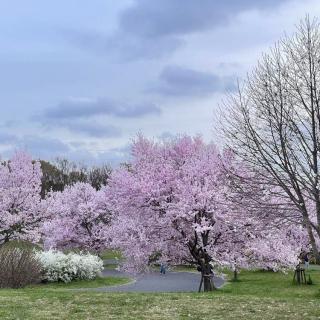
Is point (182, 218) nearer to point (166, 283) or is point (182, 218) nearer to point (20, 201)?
point (166, 283)

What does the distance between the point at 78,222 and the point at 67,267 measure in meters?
10.1

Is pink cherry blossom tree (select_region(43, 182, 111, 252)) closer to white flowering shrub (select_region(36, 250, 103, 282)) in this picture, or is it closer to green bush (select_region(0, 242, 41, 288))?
white flowering shrub (select_region(36, 250, 103, 282))

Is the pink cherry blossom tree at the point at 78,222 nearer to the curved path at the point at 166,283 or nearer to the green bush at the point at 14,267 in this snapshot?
the curved path at the point at 166,283

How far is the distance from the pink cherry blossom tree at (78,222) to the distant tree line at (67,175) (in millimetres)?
31009

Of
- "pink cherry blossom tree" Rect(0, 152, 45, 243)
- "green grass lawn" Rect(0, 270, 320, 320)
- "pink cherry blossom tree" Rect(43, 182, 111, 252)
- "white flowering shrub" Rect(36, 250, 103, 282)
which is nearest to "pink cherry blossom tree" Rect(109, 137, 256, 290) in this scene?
"green grass lawn" Rect(0, 270, 320, 320)

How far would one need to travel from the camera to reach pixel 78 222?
121 ft

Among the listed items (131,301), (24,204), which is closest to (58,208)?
(24,204)

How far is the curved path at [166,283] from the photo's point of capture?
22.5m

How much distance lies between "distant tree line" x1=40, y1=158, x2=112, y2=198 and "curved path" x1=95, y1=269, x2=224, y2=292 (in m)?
39.2

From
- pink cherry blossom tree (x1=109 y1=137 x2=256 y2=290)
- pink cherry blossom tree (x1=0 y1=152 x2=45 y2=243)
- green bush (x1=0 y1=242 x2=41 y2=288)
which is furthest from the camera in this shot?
pink cherry blossom tree (x1=0 y1=152 x2=45 y2=243)

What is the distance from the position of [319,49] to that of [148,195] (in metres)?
10.5

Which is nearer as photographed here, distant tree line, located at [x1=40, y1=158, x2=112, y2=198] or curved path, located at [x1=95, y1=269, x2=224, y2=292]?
curved path, located at [x1=95, y1=269, x2=224, y2=292]

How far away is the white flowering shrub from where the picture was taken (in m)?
26.4

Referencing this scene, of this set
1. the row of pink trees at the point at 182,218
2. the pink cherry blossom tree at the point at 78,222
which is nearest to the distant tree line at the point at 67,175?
the pink cherry blossom tree at the point at 78,222
